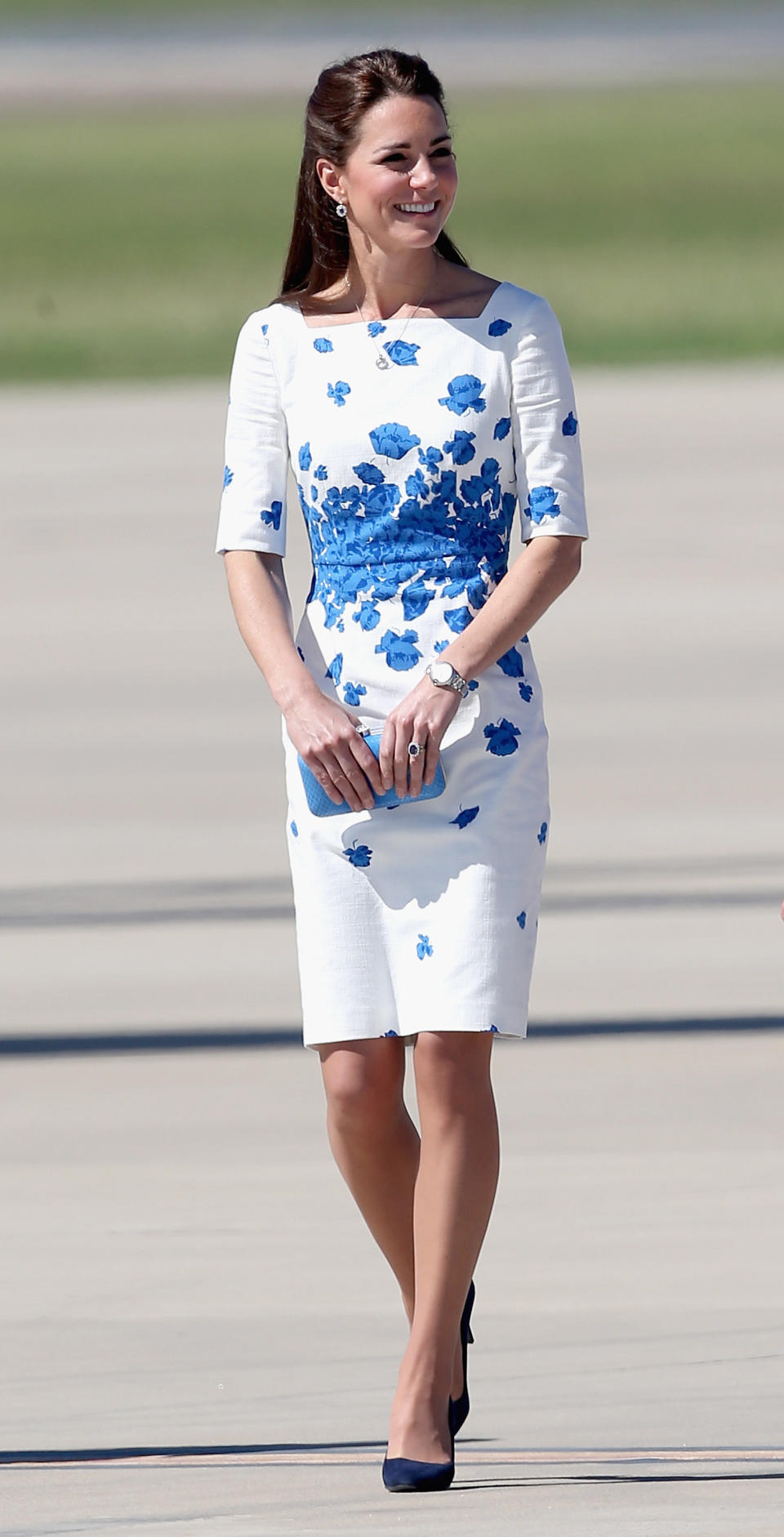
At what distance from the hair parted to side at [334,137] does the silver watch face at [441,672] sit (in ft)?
1.98

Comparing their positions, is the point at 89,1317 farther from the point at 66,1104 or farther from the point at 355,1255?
the point at 66,1104

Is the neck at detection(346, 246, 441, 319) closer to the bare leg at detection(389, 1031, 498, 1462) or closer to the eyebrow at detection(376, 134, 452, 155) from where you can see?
the eyebrow at detection(376, 134, 452, 155)

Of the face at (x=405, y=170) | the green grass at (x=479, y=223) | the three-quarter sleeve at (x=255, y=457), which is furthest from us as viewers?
the green grass at (x=479, y=223)

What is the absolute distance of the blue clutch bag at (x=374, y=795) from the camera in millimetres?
4109

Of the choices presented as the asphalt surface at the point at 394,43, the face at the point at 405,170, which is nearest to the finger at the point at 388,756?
the face at the point at 405,170

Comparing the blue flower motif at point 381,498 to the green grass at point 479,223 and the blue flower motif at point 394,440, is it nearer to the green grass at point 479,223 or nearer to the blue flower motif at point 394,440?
the blue flower motif at point 394,440

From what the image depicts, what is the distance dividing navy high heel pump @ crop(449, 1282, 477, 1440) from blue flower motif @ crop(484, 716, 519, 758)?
702 mm

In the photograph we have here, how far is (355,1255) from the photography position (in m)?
5.25

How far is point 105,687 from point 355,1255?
839 cm

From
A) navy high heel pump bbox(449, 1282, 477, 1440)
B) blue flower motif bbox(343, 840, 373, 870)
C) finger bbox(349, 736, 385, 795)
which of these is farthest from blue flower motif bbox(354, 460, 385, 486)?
navy high heel pump bbox(449, 1282, 477, 1440)

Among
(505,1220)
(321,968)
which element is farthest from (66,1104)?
(321,968)

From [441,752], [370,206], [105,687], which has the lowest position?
[105,687]

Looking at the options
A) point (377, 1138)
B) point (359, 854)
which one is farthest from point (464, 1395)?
point (359, 854)

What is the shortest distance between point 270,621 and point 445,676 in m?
0.30
